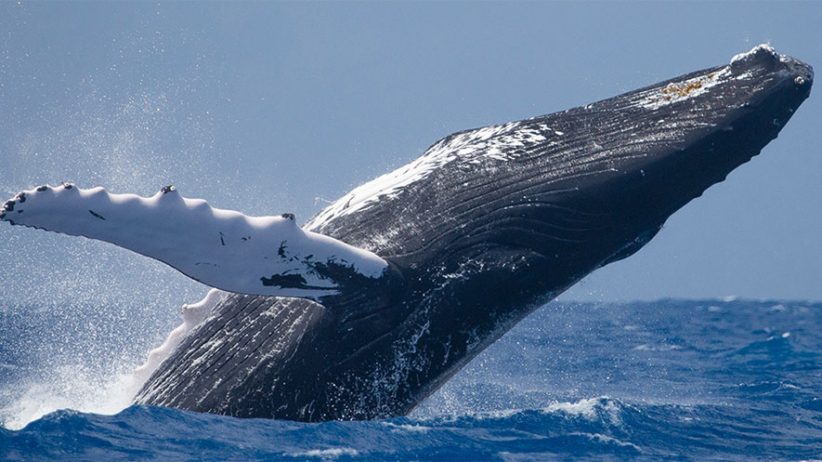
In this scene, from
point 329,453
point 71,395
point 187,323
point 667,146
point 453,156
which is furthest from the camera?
point 71,395

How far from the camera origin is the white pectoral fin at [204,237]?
3521mm

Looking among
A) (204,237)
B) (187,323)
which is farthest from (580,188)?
(187,323)

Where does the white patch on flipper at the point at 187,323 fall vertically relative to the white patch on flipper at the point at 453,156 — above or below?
below

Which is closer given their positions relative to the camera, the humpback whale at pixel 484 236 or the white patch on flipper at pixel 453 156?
the humpback whale at pixel 484 236

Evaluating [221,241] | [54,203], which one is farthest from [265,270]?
[54,203]

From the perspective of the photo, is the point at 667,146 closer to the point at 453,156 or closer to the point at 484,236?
the point at 484,236

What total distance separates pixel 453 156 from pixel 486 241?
73cm

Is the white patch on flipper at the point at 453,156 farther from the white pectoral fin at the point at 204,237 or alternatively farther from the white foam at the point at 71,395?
the white foam at the point at 71,395

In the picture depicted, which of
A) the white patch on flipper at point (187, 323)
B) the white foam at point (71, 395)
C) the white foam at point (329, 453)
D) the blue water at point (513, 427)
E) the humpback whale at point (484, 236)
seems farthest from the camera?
the white foam at point (71, 395)

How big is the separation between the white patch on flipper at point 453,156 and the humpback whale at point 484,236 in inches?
0.7

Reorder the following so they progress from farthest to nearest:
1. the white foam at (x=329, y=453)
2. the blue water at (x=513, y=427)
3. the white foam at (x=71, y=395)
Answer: the white foam at (x=71, y=395)
the blue water at (x=513, y=427)
the white foam at (x=329, y=453)

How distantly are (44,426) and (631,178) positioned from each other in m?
4.10

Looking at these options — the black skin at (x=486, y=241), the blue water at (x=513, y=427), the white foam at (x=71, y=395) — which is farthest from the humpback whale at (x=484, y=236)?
the white foam at (x=71, y=395)

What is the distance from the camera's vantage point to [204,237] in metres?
3.80
